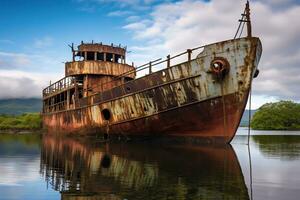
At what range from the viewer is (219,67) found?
17375mm

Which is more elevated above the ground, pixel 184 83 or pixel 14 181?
pixel 184 83

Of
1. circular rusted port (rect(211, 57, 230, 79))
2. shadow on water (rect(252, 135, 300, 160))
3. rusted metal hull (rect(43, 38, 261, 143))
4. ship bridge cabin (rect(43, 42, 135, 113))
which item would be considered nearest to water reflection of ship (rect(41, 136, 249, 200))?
Answer: shadow on water (rect(252, 135, 300, 160))

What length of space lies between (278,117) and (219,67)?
66.5m

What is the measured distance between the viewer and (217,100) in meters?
17.8

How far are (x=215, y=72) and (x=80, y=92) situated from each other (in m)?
14.1

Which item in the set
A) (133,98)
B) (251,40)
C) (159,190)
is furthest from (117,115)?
(159,190)

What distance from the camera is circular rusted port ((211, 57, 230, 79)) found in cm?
1738

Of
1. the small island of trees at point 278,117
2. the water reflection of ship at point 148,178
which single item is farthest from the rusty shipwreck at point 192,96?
the small island of trees at point 278,117

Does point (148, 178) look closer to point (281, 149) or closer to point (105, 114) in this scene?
point (281, 149)

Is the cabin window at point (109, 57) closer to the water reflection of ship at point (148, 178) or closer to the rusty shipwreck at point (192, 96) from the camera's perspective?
the rusty shipwreck at point (192, 96)

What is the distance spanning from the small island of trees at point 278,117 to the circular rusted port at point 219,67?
209 feet

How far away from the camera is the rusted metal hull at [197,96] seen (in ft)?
57.6

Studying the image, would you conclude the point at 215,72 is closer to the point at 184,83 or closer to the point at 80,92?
the point at 184,83

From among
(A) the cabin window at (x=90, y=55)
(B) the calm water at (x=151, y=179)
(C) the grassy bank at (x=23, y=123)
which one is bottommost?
(B) the calm water at (x=151, y=179)
